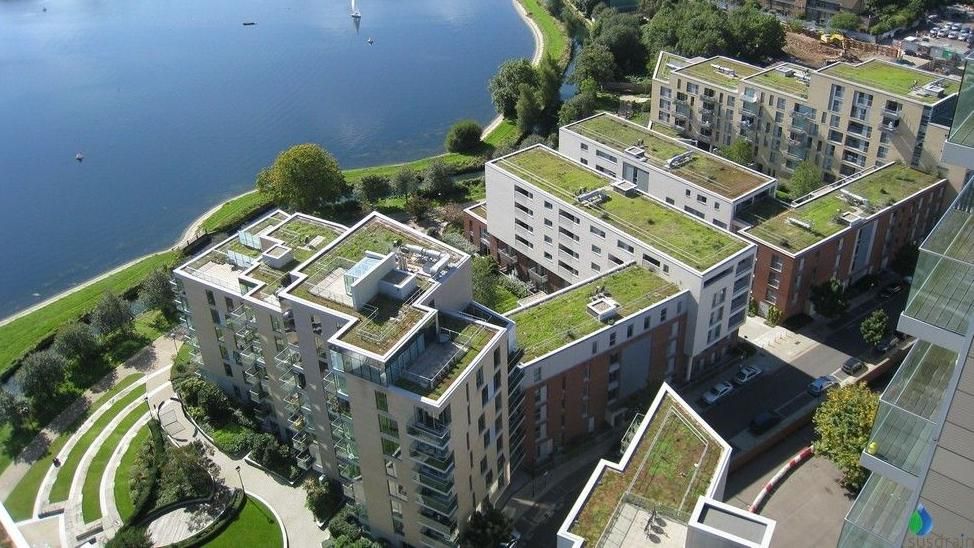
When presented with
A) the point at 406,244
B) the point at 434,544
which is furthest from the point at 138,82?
the point at 434,544

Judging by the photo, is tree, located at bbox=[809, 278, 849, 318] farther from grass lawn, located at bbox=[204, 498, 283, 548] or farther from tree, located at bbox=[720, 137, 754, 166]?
grass lawn, located at bbox=[204, 498, 283, 548]

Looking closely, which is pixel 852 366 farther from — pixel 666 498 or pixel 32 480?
pixel 32 480

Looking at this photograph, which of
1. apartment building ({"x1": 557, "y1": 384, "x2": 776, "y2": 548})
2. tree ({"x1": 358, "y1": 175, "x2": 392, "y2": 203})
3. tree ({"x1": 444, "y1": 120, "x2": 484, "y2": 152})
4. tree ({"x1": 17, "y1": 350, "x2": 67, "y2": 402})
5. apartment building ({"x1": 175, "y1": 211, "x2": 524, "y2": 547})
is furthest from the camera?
tree ({"x1": 444, "y1": 120, "x2": 484, "y2": 152})

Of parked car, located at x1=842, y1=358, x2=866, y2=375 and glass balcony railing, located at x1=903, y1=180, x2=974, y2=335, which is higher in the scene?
glass balcony railing, located at x1=903, y1=180, x2=974, y2=335

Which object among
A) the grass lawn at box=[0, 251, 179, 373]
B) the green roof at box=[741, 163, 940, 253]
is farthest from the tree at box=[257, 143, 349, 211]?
the green roof at box=[741, 163, 940, 253]

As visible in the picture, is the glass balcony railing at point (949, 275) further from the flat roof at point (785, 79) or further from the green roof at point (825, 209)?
the flat roof at point (785, 79)
